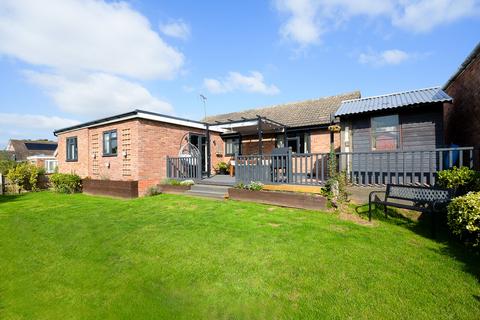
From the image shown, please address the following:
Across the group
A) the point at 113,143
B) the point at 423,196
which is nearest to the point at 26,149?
the point at 113,143

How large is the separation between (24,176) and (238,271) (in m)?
17.8

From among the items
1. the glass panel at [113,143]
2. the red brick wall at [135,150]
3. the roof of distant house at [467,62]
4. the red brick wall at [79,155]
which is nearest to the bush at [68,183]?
the red brick wall at [135,150]

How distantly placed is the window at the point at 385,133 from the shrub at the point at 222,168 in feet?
30.8

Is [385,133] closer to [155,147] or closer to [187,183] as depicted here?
[187,183]

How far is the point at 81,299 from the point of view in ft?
9.90

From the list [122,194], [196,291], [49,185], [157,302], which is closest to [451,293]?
[196,291]

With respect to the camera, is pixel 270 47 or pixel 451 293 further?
pixel 270 47

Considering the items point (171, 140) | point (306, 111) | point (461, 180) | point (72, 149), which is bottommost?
point (461, 180)

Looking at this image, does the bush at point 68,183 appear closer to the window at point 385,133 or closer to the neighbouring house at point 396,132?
the neighbouring house at point 396,132

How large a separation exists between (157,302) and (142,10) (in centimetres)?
948

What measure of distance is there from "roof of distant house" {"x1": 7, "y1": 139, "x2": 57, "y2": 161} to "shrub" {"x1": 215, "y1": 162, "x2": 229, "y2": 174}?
4447 cm

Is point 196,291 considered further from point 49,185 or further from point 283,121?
point 49,185

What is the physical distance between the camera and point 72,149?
16.1 m

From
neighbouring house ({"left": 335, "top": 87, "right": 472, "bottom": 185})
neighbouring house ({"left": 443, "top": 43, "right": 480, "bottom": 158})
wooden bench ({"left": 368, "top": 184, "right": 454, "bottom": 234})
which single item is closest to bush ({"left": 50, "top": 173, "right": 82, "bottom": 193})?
neighbouring house ({"left": 335, "top": 87, "right": 472, "bottom": 185})
